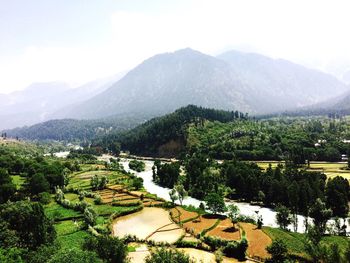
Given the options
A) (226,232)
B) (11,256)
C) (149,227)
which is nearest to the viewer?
(11,256)

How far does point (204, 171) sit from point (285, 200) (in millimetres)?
44255

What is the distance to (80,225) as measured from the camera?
3078 inches

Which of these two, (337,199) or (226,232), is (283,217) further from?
(337,199)

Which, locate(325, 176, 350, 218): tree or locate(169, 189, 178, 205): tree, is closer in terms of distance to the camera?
locate(325, 176, 350, 218): tree

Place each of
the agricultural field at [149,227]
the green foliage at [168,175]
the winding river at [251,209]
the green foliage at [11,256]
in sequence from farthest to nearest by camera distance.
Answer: the green foliage at [168,175] → the winding river at [251,209] → the agricultural field at [149,227] → the green foliage at [11,256]

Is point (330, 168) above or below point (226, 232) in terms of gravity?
below

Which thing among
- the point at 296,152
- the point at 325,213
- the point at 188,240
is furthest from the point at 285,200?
the point at 296,152

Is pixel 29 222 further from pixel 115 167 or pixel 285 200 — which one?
pixel 115 167

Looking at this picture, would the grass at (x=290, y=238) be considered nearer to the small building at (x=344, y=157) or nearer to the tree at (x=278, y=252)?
the tree at (x=278, y=252)

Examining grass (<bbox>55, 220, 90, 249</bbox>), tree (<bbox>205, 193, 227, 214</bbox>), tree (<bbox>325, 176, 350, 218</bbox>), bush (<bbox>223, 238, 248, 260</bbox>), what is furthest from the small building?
grass (<bbox>55, 220, 90, 249</bbox>)

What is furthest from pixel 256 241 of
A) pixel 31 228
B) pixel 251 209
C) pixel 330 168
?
pixel 330 168

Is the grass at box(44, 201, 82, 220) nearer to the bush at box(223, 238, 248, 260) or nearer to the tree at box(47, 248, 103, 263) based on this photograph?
the bush at box(223, 238, 248, 260)

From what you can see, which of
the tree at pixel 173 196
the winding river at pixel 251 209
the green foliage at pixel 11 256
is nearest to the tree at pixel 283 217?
the winding river at pixel 251 209

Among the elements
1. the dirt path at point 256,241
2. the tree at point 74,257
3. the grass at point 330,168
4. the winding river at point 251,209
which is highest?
the tree at point 74,257
